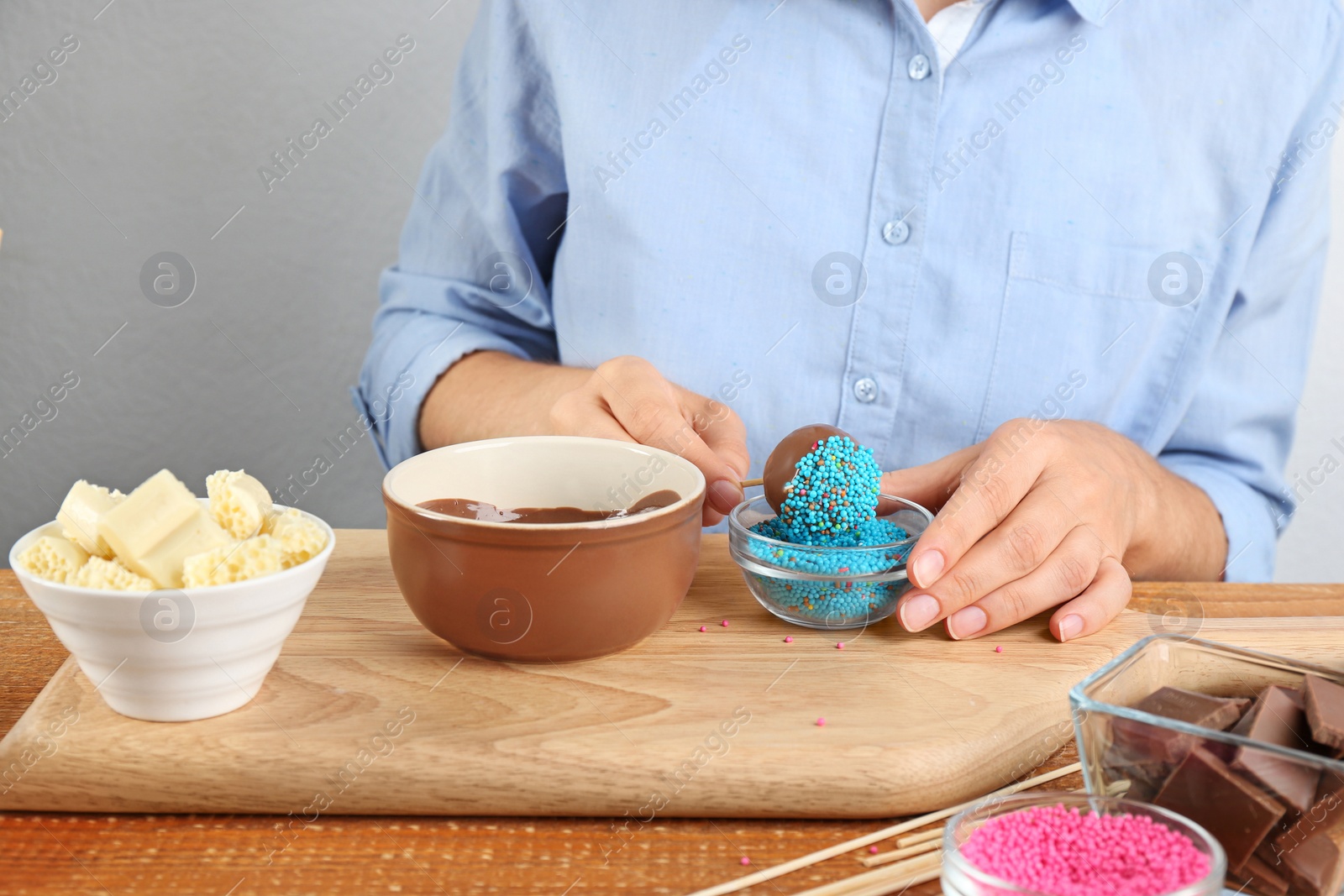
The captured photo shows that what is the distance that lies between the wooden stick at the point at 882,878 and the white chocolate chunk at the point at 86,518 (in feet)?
1.67

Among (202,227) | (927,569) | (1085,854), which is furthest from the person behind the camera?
(202,227)

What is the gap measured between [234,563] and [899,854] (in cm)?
48

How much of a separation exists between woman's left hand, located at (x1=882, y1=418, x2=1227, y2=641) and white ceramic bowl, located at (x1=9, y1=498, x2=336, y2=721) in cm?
50

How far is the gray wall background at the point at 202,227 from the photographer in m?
1.90

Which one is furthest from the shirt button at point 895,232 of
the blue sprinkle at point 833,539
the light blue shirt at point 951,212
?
the blue sprinkle at point 833,539

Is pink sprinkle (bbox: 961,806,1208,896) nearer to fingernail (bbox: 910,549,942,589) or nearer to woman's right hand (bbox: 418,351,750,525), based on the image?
fingernail (bbox: 910,549,942,589)

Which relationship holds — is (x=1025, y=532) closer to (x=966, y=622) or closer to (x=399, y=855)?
(x=966, y=622)

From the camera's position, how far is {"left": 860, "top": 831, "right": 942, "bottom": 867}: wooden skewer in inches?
26.5

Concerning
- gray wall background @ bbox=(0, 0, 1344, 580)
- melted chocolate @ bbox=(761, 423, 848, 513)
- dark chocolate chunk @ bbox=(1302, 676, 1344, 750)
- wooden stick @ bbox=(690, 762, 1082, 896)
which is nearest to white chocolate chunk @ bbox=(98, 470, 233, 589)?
wooden stick @ bbox=(690, 762, 1082, 896)

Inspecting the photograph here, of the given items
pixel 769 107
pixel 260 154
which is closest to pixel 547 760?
pixel 769 107

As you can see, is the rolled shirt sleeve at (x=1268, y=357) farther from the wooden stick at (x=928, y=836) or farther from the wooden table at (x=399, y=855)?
the wooden table at (x=399, y=855)

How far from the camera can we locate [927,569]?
0.89 m

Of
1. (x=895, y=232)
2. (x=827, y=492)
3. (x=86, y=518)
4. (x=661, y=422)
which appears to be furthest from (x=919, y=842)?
(x=895, y=232)

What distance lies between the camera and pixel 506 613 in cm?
81
